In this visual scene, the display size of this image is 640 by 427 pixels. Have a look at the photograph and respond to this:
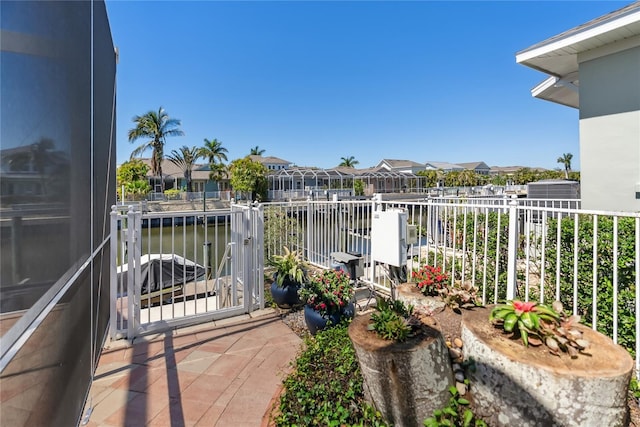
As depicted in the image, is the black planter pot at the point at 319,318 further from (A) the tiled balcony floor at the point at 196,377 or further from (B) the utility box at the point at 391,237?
(B) the utility box at the point at 391,237

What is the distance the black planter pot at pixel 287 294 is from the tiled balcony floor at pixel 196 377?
0.46 m

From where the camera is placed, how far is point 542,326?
1.89 m

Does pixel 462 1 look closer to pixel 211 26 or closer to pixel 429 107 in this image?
pixel 211 26

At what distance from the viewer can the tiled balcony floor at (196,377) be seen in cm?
209

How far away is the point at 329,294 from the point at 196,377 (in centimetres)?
142

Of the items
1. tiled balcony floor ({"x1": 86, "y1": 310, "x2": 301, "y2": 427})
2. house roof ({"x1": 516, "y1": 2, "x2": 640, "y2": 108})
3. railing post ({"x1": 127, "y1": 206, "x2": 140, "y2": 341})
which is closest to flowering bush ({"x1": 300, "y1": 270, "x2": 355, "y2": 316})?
tiled balcony floor ({"x1": 86, "y1": 310, "x2": 301, "y2": 427})

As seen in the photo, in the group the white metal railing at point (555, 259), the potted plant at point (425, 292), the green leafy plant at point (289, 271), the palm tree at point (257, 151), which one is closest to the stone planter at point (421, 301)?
the potted plant at point (425, 292)

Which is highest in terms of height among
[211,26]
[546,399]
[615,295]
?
[211,26]

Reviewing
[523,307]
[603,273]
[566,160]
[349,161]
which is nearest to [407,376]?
[523,307]

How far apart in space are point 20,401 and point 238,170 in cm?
2341

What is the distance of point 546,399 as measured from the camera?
163 cm

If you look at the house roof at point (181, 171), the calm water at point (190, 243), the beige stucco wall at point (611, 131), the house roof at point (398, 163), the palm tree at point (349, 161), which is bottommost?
the calm water at point (190, 243)

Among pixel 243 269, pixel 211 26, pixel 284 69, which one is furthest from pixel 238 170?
pixel 243 269

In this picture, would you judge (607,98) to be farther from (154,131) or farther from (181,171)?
(181,171)
